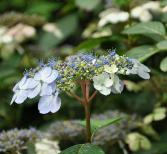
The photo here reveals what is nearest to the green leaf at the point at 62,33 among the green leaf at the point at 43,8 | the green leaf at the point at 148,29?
the green leaf at the point at 43,8

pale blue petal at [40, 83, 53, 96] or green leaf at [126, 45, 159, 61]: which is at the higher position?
green leaf at [126, 45, 159, 61]

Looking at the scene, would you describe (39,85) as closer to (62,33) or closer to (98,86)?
(98,86)

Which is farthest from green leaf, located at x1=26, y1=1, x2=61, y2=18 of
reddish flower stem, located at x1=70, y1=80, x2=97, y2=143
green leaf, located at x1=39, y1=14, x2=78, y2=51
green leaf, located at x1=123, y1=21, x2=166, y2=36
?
reddish flower stem, located at x1=70, y1=80, x2=97, y2=143

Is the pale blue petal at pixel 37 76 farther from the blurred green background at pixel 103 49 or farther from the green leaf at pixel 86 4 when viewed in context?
the green leaf at pixel 86 4

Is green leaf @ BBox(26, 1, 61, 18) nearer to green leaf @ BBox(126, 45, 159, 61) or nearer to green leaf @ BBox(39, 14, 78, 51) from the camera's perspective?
green leaf @ BBox(39, 14, 78, 51)

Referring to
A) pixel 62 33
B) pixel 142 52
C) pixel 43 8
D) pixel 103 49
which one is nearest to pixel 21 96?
pixel 142 52

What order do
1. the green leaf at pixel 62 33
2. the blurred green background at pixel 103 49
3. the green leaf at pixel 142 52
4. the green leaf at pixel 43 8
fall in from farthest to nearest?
the green leaf at pixel 43 8
the green leaf at pixel 62 33
the blurred green background at pixel 103 49
the green leaf at pixel 142 52

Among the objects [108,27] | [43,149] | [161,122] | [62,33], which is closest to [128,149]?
[161,122]
